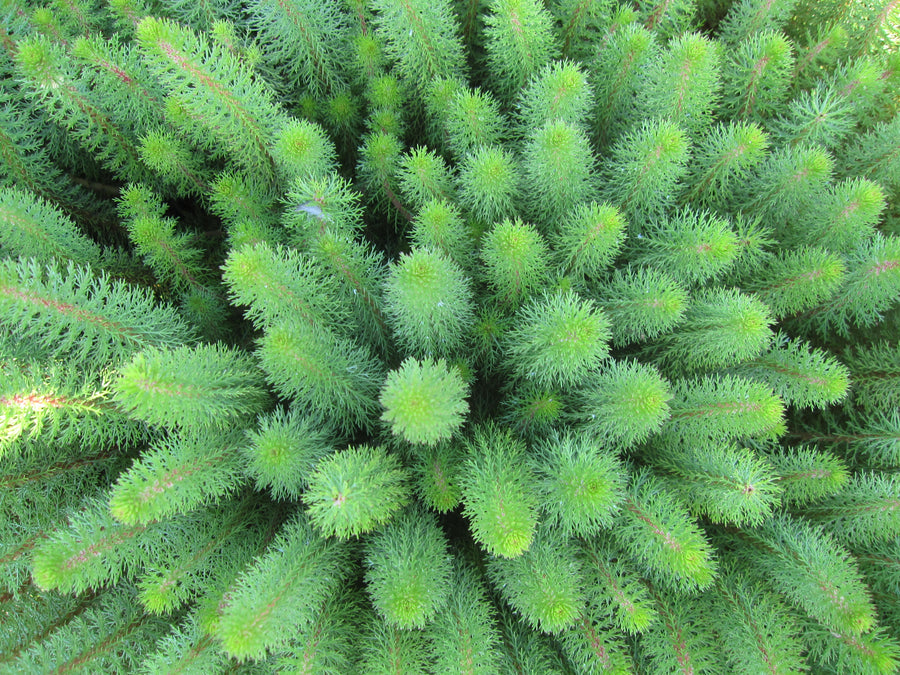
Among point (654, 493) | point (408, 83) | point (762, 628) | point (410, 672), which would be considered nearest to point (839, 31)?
point (408, 83)

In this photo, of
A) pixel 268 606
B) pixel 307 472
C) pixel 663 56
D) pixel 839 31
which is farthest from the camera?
pixel 839 31

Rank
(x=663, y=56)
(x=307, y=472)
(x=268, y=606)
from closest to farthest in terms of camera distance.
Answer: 1. (x=268, y=606)
2. (x=307, y=472)
3. (x=663, y=56)

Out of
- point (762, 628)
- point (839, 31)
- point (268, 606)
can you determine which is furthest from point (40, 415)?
point (839, 31)

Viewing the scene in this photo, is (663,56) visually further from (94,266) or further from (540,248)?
(94,266)

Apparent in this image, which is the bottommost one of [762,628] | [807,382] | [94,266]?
[762,628]

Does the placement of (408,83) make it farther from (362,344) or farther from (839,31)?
(839,31)

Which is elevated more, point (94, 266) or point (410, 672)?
point (94, 266)

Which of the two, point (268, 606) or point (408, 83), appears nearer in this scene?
point (268, 606)
